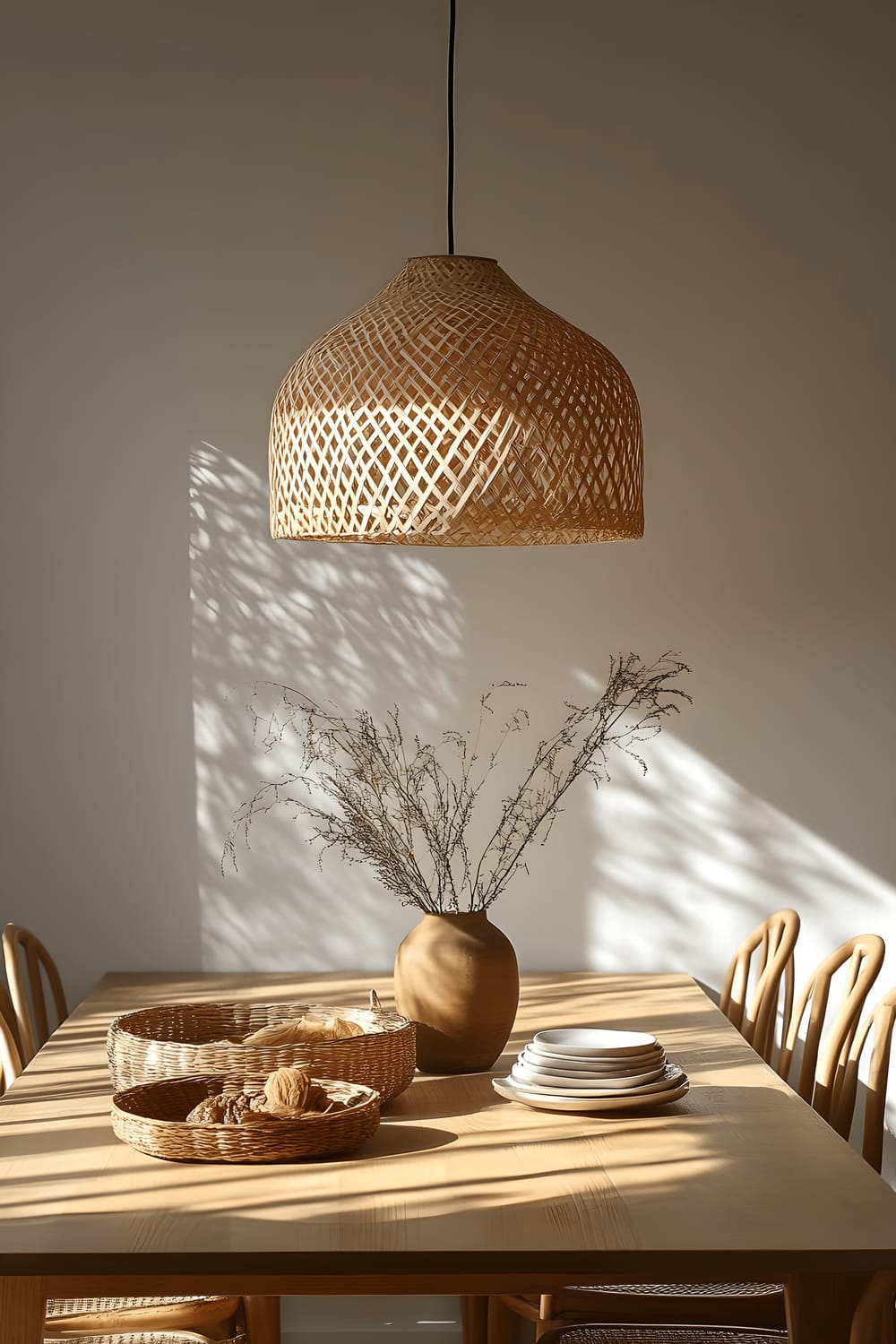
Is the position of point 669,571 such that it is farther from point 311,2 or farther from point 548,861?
point 311,2

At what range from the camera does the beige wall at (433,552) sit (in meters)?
3.44

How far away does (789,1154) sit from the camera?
1.99 meters

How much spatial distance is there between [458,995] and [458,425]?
0.98 m

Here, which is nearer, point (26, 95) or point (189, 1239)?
point (189, 1239)

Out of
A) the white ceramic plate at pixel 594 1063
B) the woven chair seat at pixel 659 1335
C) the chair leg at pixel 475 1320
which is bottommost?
the chair leg at pixel 475 1320

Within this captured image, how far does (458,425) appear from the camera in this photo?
204 centimetres

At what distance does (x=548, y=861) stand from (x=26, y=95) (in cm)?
222

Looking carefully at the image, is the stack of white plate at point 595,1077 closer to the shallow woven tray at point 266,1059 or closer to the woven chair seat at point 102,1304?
the shallow woven tray at point 266,1059

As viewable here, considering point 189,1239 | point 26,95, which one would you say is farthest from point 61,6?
point 189,1239

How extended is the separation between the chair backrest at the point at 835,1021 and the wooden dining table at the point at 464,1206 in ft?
0.89

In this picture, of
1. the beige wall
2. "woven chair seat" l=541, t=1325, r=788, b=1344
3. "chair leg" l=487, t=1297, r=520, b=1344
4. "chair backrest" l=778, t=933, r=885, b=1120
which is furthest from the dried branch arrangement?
"woven chair seat" l=541, t=1325, r=788, b=1344

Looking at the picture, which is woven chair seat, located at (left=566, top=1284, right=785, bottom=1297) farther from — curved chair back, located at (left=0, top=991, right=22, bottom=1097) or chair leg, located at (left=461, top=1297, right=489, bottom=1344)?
curved chair back, located at (left=0, top=991, right=22, bottom=1097)

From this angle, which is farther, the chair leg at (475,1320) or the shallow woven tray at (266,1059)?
the chair leg at (475,1320)

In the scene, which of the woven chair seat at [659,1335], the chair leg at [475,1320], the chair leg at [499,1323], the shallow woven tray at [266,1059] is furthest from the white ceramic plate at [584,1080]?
the chair leg at [475,1320]
